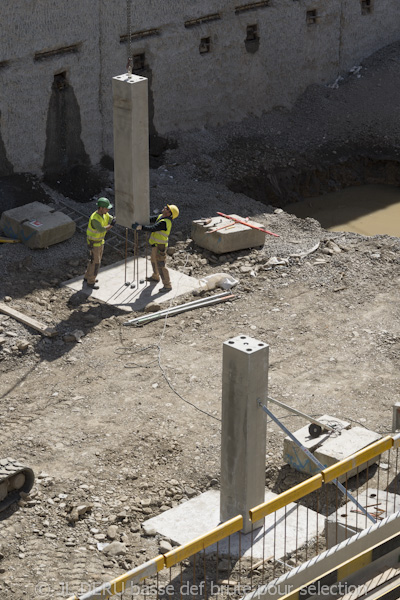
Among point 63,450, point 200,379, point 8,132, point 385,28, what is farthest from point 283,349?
point 385,28

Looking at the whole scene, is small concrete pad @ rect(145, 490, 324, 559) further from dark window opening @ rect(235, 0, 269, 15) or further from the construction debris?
dark window opening @ rect(235, 0, 269, 15)

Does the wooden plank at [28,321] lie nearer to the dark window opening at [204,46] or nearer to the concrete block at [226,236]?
the concrete block at [226,236]

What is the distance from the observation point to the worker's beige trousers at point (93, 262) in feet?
51.6

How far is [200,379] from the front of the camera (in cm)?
1366

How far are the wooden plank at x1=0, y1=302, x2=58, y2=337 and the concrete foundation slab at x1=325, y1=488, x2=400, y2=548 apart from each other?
5609 mm

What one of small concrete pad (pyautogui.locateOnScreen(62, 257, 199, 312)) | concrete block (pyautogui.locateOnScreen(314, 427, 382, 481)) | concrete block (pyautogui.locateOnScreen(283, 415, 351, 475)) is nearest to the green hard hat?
small concrete pad (pyautogui.locateOnScreen(62, 257, 199, 312))

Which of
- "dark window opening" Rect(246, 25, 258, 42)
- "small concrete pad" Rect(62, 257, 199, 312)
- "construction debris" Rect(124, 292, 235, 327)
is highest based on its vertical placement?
"dark window opening" Rect(246, 25, 258, 42)

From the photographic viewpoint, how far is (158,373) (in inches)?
542

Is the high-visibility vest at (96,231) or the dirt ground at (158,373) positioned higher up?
the high-visibility vest at (96,231)

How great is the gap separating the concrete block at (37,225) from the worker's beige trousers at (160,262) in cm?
205

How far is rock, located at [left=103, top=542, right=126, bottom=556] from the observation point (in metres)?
10.2

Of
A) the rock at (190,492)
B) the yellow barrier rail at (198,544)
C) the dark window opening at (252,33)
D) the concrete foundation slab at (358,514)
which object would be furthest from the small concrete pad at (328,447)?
the dark window opening at (252,33)

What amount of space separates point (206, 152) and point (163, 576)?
1302 cm

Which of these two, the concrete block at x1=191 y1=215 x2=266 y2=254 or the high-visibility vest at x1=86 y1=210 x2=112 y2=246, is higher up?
the high-visibility vest at x1=86 y1=210 x2=112 y2=246
